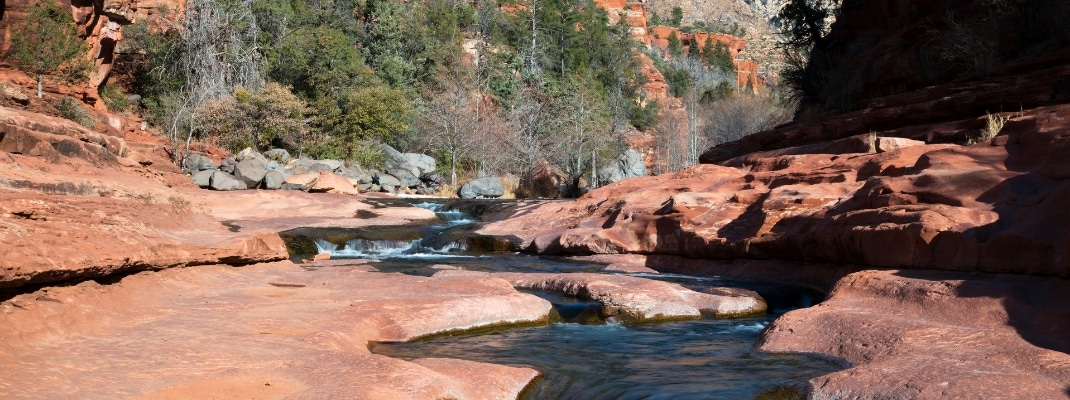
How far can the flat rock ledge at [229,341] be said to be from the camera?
4551mm

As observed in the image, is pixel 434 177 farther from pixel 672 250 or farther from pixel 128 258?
pixel 128 258

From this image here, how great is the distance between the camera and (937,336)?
20.1 ft

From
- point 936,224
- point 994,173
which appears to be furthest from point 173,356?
point 994,173

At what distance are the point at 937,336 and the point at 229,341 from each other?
5344 millimetres

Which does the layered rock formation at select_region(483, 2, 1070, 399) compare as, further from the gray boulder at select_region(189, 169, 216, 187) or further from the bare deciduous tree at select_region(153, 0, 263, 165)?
the bare deciduous tree at select_region(153, 0, 263, 165)

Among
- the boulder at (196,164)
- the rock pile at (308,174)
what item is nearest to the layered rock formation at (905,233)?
the rock pile at (308,174)

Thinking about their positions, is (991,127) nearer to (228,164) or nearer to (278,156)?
(228,164)

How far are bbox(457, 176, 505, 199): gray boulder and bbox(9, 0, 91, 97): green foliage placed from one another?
13208 millimetres

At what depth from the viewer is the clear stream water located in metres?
5.92

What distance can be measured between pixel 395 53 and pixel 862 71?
1179 inches

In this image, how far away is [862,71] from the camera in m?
21.8

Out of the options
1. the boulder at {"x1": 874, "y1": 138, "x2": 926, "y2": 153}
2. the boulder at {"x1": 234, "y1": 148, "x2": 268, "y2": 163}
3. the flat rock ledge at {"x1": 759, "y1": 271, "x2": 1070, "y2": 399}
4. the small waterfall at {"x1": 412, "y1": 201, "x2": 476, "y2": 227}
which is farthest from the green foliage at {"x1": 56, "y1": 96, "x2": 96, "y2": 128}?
the flat rock ledge at {"x1": 759, "y1": 271, "x2": 1070, "y2": 399}

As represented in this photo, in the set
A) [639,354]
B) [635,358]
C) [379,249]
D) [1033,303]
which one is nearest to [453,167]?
[379,249]

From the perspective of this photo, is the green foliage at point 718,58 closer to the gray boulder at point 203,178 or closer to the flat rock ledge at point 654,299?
the gray boulder at point 203,178
